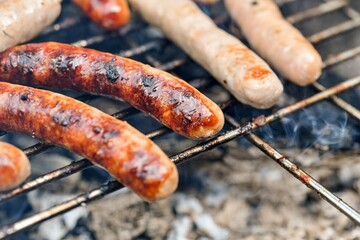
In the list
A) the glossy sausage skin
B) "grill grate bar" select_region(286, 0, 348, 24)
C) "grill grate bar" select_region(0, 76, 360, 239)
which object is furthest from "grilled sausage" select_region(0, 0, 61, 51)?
"grill grate bar" select_region(286, 0, 348, 24)

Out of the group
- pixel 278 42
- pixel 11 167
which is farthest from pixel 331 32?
pixel 11 167

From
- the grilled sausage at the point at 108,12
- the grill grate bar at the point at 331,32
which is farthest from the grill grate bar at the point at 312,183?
the grilled sausage at the point at 108,12

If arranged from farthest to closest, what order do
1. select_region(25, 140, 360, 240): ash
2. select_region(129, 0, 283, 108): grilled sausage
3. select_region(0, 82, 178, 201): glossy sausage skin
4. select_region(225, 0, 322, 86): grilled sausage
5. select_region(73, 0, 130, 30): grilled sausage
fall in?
select_region(73, 0, 130, 30): grilled sausage < select_region(225, 0, 322, 86): grilled sausage < select_region(25, 140, 360, 240): ash < select_region(129, 0, 283, 108): grilled sausage < select_region(0, 82, 178, 201): glossy sausage skin

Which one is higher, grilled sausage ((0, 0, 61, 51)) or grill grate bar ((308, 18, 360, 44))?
grilled sausage ((0, 0, 61, 51))

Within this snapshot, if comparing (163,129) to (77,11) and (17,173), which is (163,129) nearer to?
(17,173)

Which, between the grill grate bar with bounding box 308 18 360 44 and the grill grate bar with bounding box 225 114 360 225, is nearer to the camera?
the grill grate bar with bounding box 225 114 360 225

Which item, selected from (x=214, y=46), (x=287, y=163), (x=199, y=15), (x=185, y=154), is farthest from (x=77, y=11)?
(x=287, y=163)

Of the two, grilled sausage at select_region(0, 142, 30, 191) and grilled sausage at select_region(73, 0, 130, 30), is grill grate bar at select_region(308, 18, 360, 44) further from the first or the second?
grilled sausage at select_region(0, 142, 30, 191)

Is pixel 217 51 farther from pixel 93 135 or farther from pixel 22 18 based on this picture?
pixel 22 18
